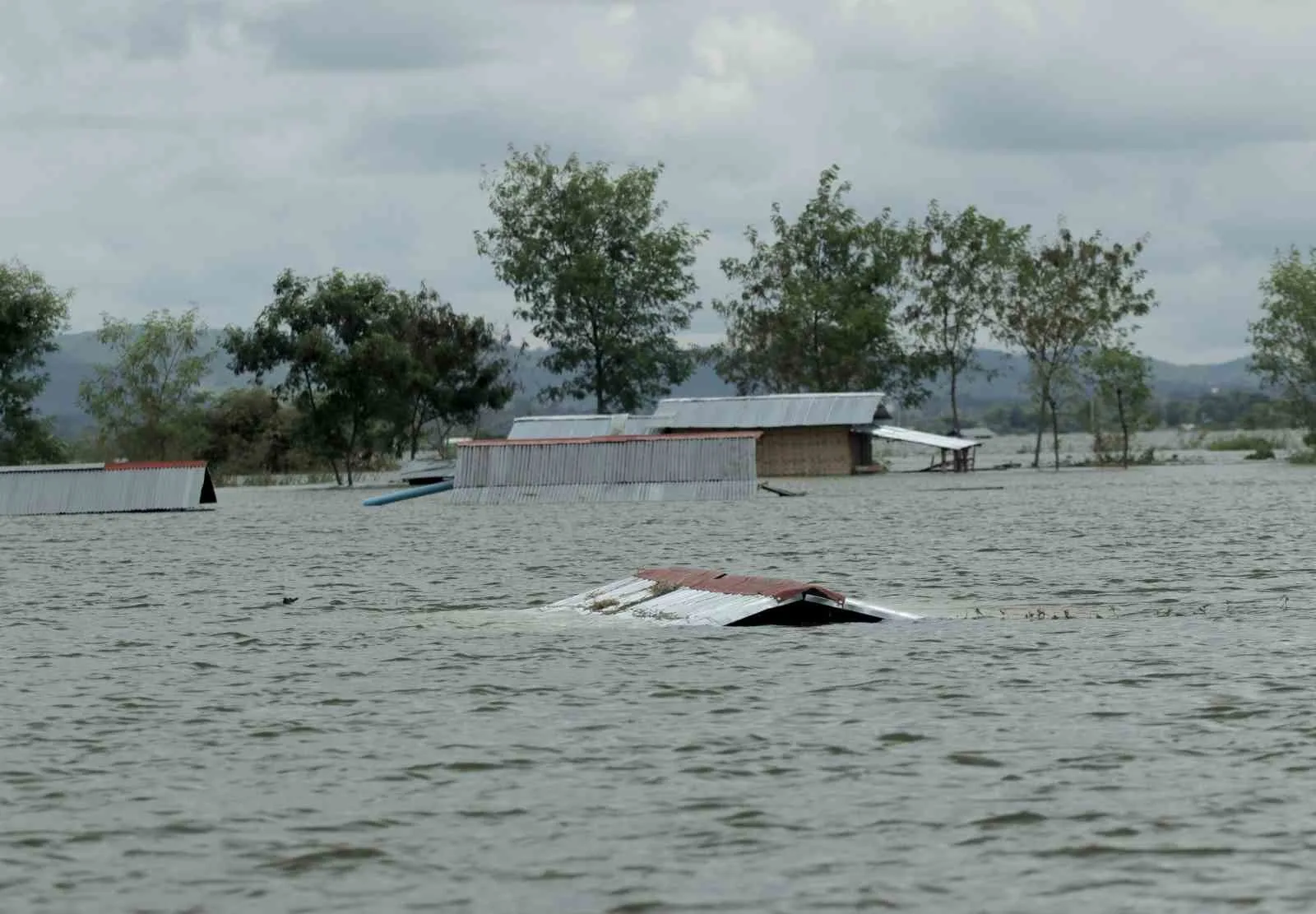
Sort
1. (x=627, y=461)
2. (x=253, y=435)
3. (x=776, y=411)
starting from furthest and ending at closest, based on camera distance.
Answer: (x=253, y=435), (x=776, y=411), (x=627, y=461)

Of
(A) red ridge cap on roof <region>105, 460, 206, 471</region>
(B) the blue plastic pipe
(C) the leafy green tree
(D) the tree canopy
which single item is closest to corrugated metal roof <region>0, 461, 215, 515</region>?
(A) red ridge cap on roof <region>105, 460, 206, 471</region>

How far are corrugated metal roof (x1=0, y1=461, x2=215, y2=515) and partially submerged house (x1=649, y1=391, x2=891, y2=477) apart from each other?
3106 centimetres

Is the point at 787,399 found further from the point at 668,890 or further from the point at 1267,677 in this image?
the point at 668,890

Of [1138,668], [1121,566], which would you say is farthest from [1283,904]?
[1121,566]

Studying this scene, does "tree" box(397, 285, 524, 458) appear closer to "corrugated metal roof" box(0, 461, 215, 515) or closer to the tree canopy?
the tree canopy

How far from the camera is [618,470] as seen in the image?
70.1 meters

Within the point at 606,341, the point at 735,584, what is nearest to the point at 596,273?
the point at 606,341

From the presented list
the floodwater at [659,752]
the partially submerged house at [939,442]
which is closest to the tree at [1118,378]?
the partially submerged house at [939,442]

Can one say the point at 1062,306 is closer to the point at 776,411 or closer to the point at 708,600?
the point at 776,411

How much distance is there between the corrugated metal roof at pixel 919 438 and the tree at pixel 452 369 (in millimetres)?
21315

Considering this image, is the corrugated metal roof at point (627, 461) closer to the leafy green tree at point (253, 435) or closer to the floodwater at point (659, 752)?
the floodwater at point (659, 752)

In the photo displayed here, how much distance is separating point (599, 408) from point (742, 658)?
9165 cm

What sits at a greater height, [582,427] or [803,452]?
[582,427]

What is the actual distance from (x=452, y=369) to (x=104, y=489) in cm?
3990
